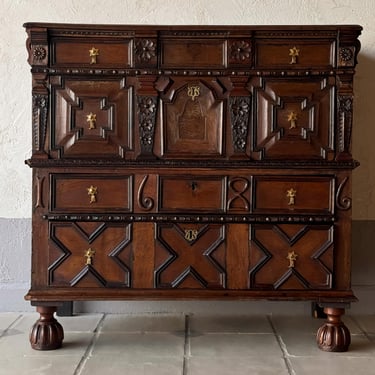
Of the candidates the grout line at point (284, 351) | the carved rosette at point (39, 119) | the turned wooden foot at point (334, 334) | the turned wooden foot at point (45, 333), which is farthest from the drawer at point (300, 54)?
the turned wooden foot at point (45, 333)

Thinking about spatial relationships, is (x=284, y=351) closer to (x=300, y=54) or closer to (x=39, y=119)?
(x=300, y=54)

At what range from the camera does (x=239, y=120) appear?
2824 millimetres

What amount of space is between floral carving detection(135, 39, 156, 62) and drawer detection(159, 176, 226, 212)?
565 millimetres

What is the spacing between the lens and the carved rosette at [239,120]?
282 centimetres

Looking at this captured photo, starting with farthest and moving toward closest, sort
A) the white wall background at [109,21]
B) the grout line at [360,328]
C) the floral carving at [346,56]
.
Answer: the white wall background at [109,21] < the grout line at [360,328] < the floral carving at [346,56]

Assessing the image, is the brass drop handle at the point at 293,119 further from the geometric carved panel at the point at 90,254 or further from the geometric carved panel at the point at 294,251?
the geometric carved panel at the point at 90,254

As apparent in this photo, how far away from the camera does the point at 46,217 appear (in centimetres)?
280

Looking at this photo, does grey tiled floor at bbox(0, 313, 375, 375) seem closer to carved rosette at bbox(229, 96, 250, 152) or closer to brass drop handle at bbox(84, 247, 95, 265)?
brass drop handle at bbox(84, 247, 95, 265)

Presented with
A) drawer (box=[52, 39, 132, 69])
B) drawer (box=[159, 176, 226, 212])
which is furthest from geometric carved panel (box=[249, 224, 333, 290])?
drawer (box=[52, 39, 132, 69])

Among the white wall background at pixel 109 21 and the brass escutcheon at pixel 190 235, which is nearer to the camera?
the brass escutcheon at pixel 190 235

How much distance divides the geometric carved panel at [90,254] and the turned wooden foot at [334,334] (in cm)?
96

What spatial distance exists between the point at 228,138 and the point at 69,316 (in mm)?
1416

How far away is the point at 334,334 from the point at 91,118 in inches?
60.1

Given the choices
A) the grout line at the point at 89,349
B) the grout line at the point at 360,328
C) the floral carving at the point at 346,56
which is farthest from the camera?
the grout line at the point at 360,328
